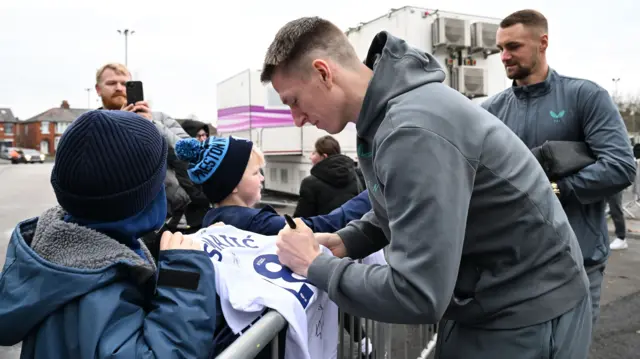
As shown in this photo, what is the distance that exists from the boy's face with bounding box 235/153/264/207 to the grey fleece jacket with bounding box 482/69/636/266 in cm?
153

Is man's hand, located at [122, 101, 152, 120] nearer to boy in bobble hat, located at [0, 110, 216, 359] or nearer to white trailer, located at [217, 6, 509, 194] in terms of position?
boy in bobble hat, located at [0, 110, 216, 359]

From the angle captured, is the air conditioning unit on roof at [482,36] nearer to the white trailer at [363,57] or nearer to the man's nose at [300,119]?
the white trailer at [363,57]

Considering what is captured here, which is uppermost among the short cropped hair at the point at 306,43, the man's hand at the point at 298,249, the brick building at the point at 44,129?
the brick building at the point at 44,129

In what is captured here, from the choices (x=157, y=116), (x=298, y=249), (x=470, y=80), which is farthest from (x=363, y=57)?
(x=298, y=249)

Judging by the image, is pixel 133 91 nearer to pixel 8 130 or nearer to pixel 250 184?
pixel 250 184

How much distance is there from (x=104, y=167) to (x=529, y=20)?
251 centimetres

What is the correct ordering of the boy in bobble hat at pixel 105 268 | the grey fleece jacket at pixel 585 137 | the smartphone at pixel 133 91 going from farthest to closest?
1. the smartphone at pixel 133 91
2. the grey fleece jacket at pixel 585 137
3. the boy in bobble hat at pixel 105 268

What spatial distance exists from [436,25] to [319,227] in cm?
777

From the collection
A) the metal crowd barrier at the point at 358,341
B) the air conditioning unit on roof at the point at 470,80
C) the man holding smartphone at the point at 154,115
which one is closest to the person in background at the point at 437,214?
the metal crowd barrier at the point at 358,341

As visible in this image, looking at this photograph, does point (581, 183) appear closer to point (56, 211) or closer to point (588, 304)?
point (588, 304)

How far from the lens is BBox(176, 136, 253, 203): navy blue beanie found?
8.17 ft

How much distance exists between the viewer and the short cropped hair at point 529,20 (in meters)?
2.88

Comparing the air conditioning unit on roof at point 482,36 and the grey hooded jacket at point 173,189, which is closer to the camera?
the grey hooded jacket at point 173,189

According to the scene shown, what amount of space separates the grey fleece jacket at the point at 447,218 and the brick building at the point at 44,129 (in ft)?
325
